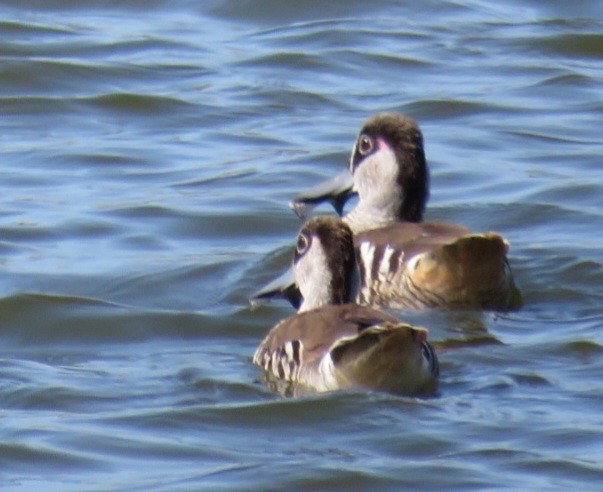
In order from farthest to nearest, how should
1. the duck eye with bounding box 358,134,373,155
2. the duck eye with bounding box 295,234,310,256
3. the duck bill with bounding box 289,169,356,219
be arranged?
the duck bill with bounding box 289,169,356,219, the duck eye with bounding box 358,134,373,155, the duck eye with bounding box 295,234,310,256

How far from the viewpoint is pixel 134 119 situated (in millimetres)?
16234

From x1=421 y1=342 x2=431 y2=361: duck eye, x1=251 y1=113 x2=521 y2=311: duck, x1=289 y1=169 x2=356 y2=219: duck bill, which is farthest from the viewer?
x1=289 y1=169 x2=356 y2=219: duck bill

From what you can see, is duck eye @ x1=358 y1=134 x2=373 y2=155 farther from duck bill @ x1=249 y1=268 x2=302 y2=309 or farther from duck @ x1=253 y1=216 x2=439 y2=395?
duck @ x1=253 y1=216 x2=439 y2=395

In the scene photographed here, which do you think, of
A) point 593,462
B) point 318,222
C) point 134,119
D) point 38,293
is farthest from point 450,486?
point 134,119

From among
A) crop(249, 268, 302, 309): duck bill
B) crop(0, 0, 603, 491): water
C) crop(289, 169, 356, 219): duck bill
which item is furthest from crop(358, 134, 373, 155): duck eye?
crop(249, 268, 302, 309): duck bill

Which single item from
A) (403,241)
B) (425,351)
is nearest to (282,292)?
(403,241)

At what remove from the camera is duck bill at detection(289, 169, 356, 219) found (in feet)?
41.0

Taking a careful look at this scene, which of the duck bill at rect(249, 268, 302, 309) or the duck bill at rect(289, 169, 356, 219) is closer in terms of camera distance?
the duck bill at rect(249, 268, 302, 309)

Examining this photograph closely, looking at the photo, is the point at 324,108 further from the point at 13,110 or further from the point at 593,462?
the point at 593,462

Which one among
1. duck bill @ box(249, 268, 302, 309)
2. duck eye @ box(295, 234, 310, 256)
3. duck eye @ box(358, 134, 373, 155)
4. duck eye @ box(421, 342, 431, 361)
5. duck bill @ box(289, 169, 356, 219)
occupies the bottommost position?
duck eye @ box(421, 342, 431, 361)

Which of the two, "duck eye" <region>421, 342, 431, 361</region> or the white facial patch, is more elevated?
the white facial patch

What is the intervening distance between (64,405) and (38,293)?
7.45 ft

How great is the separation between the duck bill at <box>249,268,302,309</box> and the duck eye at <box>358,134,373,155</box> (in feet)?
5.05

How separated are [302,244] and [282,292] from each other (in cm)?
52
